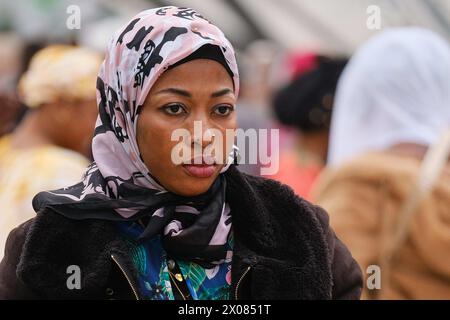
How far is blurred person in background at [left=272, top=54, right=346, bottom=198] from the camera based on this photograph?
5625mm

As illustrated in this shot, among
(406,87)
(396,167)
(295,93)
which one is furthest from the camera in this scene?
(295,93)

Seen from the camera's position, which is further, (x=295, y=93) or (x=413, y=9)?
(x=413, y=9)

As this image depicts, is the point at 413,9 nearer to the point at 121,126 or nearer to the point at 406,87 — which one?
the point at 406,87

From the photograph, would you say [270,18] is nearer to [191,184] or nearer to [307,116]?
[307,116]

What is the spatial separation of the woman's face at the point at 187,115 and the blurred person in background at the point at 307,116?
3.20 meters

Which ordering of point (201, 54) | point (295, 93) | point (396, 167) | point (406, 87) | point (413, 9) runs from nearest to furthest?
1. point (201, 54)
2. point (396, 167)
3. point (406, 87)
4. point (295, 93)
5. point (413, 9)

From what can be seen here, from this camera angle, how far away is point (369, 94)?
430 cm

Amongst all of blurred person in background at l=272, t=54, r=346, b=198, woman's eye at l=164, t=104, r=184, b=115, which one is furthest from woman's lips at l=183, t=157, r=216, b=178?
blurred person in background at l=272, t=54, r=346, b=198

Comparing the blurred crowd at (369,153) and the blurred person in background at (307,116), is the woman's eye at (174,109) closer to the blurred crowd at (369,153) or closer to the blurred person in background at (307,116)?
the blurred crowd at (369,153)

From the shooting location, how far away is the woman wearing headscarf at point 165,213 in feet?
7.62

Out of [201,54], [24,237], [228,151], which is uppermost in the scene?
[201,54]

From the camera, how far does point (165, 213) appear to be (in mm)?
2369

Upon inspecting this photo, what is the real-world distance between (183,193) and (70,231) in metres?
0.25
